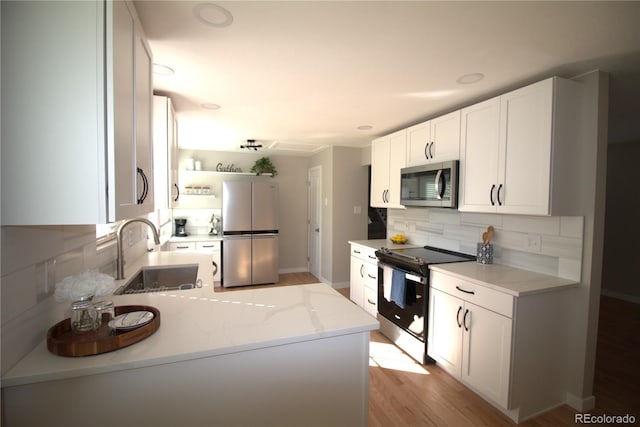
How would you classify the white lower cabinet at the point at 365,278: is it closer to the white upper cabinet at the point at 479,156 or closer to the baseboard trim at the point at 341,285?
the baseboard trim at the point at 341,285

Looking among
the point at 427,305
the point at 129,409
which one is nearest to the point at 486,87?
the point at 427,305

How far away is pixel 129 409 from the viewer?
3.27ft

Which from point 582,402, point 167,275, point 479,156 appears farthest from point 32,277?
point 582,402

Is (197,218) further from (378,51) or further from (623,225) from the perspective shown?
(623,225)

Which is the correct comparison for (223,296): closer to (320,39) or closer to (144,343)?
(144,343)

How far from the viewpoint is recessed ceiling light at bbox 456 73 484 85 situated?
200 cm

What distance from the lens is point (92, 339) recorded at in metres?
1.02

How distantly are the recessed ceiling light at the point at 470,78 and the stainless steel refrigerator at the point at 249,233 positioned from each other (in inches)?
128

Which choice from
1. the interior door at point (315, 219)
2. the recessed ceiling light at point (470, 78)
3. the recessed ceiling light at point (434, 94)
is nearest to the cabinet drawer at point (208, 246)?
the interior door at point (315, 219)

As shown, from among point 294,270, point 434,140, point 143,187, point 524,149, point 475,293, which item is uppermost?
point 434,140

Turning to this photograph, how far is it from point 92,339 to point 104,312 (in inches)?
7.7

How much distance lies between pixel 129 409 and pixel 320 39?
180 centimetres

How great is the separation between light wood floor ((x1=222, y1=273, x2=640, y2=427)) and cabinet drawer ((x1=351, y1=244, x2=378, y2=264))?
0.86m

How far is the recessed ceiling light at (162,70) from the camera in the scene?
1884 millimetres
